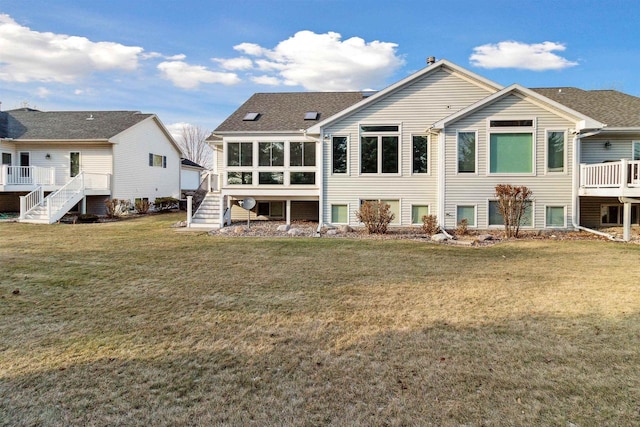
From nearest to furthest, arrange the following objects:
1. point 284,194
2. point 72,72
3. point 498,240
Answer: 1. point 498,240
2. point 284,194
3. point 72,72

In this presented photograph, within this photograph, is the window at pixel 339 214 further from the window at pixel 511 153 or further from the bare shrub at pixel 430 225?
the window at pixel 511 153

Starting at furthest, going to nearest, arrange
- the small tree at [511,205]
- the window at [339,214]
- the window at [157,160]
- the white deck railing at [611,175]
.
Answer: the window at [157,160] < the window at [339,214] < the small tree at [511,205] < the white deck railing at [611,175]

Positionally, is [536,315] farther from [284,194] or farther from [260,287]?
[284,194]

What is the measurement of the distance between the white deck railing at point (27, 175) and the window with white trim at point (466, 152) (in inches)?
754

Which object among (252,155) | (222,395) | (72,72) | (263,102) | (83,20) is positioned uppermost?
(72,72)

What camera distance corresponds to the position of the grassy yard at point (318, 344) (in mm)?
2600

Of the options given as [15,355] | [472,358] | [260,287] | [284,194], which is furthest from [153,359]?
[284,194]

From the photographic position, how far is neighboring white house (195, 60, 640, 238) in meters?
12.4

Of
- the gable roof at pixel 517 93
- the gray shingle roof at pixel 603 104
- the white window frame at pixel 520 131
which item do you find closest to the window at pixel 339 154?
the gable roof at pixel 517 93

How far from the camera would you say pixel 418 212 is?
1348 centimetres

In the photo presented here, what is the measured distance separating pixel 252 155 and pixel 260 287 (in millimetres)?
9822

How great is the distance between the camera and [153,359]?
3311 mm

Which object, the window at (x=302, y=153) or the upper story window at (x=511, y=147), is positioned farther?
the window at (x=302, y=153)

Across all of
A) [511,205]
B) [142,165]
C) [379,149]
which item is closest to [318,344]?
[511,205]
